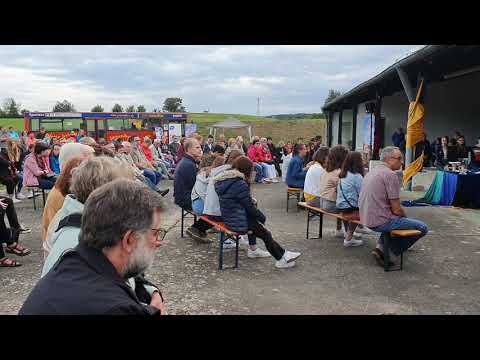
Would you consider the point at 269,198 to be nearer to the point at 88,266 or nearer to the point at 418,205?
the point at 418,205

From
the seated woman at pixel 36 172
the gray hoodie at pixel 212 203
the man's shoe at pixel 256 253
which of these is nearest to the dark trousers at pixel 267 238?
the man's shoe at pixel 256 253

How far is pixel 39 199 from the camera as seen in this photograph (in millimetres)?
10312

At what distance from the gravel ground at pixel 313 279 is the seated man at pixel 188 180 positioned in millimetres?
292

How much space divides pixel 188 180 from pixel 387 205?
295 centimetres

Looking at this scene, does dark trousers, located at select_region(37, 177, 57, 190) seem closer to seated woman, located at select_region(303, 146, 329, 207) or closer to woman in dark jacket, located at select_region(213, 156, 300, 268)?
woman in dark jacket, located at select_region(213, 156, 300, 268)

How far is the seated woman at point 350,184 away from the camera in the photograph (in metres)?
5.94

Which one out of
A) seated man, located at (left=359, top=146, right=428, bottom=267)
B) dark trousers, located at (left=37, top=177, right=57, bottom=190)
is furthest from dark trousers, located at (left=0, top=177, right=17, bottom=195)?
seated man, located at (left=359, top=146, right=428, bottom=267)

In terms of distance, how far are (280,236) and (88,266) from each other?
5.70 m

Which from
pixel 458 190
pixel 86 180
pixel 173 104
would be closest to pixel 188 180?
pixel 86 180

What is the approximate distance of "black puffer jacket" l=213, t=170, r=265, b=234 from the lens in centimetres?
521

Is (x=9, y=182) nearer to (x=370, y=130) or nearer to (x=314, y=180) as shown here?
(x=314, y=180)

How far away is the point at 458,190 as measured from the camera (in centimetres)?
916
